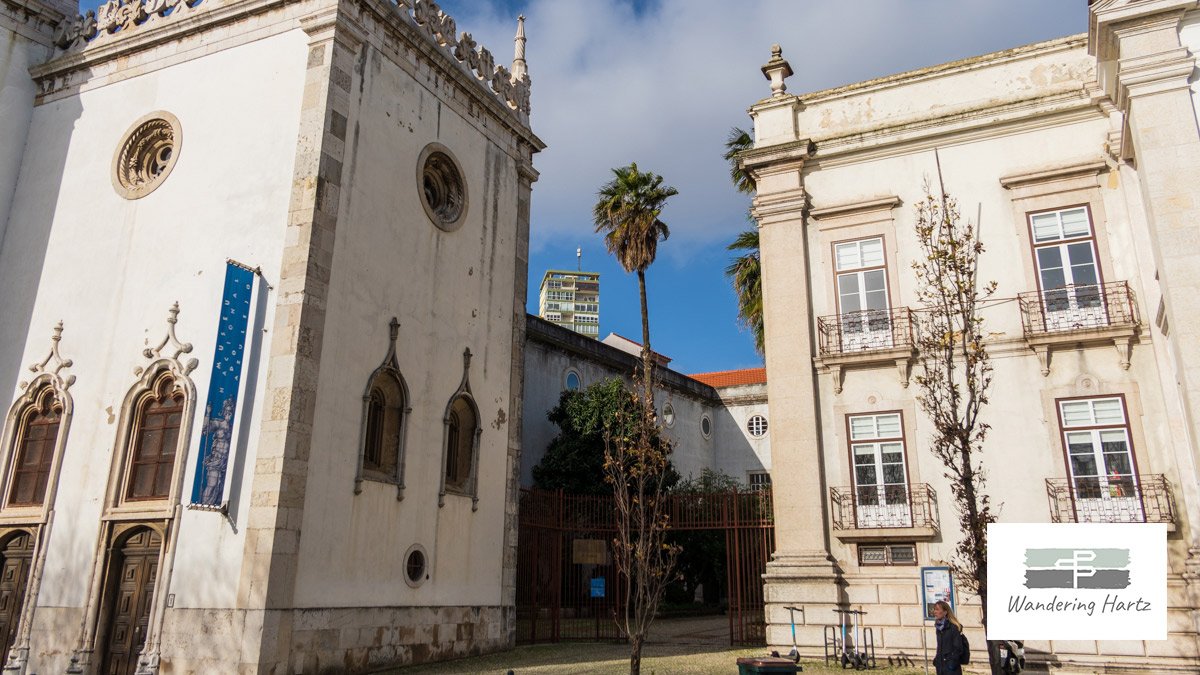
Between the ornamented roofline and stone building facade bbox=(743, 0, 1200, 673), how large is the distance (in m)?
6.44

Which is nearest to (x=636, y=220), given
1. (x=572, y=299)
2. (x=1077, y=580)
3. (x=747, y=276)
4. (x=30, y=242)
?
(x=747, y=276)

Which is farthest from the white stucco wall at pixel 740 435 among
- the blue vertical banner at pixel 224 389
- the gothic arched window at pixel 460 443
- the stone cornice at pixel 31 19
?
the stone cornice at pixel 31 19

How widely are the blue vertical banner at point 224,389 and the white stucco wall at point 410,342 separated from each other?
1.25m

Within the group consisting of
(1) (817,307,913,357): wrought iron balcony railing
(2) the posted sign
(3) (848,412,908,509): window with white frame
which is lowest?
(2) the posted sign

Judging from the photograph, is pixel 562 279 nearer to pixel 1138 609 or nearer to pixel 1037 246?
pixel 1037 246

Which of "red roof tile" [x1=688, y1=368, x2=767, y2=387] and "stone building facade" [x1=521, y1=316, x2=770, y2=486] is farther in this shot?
"red roof tile" [x1=688, y1=368, x2=767, y2=387]

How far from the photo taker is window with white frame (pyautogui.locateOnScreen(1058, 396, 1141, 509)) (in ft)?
43.1

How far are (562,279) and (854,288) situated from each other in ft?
415

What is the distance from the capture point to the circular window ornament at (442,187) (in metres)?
17.1

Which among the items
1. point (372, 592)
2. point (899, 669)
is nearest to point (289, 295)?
point (372, 592)

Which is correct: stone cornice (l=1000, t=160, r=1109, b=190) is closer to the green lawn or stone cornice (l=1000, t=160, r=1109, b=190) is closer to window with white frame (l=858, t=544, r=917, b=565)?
window with white frame (l=858, t=544, r=917, b=565)

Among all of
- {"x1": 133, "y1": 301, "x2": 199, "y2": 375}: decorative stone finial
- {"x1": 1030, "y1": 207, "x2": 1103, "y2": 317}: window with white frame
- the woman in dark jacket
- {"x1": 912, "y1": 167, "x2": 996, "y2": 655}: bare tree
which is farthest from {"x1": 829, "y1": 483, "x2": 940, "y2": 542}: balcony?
{"x1": 133, "y1": 301, "x2": 199, "y2": 375}: decorative stone finial

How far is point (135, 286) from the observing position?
15000 mm

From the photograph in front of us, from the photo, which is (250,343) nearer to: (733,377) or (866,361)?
(866,361)
